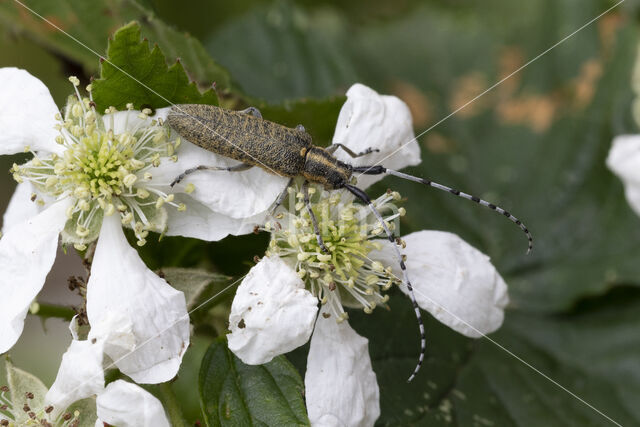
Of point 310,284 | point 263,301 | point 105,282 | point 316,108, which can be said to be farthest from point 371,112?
point 105,282

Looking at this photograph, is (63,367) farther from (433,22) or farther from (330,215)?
(433,22)

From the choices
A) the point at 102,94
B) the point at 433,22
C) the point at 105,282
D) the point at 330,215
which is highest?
the point at 433,22

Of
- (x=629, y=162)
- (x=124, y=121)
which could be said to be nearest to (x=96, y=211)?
(x=124, y=121)

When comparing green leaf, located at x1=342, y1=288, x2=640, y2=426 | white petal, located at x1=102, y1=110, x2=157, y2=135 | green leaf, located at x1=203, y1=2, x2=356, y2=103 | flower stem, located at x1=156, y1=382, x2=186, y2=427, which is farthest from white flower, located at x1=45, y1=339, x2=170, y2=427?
green leaf, located at x1=203, y1=2, x2=356, y2=103

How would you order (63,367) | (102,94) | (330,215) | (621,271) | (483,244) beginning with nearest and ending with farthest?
(63,367) → (102,94) → (330,215) → (621,271) → (483,244)

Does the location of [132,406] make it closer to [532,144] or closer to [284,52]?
[284,52]

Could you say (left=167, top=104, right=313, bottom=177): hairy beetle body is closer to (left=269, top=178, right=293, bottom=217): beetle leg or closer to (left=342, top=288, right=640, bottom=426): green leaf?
(left=269, top=178, right=293, bottom=217): beetle leg

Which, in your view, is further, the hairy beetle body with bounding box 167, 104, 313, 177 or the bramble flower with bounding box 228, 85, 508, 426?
the hairy beetle body with bounding box 167, 104, 313, 177
